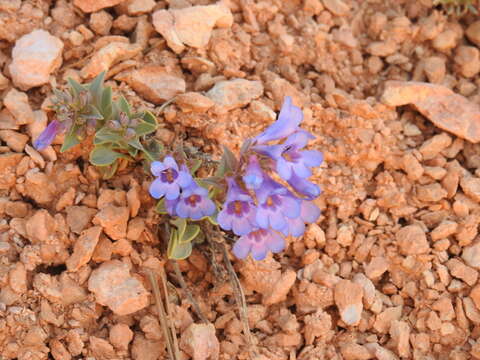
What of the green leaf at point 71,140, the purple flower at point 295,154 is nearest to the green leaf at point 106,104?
the green leaf at point 71,140

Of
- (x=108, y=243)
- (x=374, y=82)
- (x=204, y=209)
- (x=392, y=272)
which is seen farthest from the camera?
(x=374, y=82)

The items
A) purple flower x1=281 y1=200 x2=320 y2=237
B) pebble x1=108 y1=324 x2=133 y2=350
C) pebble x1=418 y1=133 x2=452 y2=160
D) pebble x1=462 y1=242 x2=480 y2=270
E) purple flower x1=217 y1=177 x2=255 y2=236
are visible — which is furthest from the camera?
pebble x1=418 y1=133 x2=452 y2=160

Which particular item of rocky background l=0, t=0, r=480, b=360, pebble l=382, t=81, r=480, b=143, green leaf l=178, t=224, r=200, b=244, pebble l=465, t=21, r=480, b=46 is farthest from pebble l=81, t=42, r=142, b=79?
pebble l=465, t=21, r=480, b=46

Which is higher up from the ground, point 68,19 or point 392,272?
point 68,19

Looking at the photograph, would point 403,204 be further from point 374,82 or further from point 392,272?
point 374,82

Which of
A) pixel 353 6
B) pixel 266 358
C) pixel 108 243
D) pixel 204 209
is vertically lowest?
pixel 266 358

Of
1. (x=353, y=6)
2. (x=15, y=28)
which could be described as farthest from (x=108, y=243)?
(x=353, y=6)

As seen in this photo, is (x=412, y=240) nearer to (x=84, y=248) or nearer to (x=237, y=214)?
(x=237, y=214)

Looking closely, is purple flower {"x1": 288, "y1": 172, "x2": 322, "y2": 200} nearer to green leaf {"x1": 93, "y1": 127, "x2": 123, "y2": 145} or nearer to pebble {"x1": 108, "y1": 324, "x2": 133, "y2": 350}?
green leaf {"x1": 93, "y1": 127, "x2": 123, "y2": 145}
